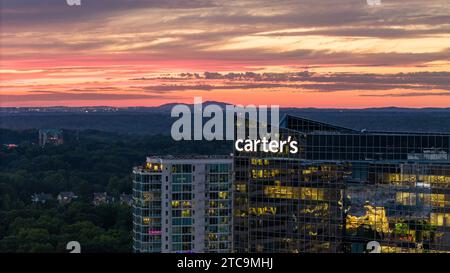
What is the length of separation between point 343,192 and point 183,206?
3975 centimetres

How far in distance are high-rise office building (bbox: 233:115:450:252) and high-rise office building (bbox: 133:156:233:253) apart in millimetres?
21135

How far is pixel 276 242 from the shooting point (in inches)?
3445

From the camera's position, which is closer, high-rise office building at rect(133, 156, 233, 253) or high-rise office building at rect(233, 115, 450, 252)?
high-rise office building at rect(233, 115, 450, 252)

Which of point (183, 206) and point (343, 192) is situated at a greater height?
point (343, 192)

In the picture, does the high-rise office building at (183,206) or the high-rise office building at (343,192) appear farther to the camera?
the high-rise office building at (183,206)

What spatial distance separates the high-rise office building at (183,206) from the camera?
11606cm

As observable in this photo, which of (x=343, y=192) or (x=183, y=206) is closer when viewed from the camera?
(x=343, y=192)

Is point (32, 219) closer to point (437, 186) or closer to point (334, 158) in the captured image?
point (334, 158)

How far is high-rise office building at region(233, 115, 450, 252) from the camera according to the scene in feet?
241

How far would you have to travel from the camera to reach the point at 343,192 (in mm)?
80875

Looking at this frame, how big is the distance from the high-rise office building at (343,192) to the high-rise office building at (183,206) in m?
21.1
